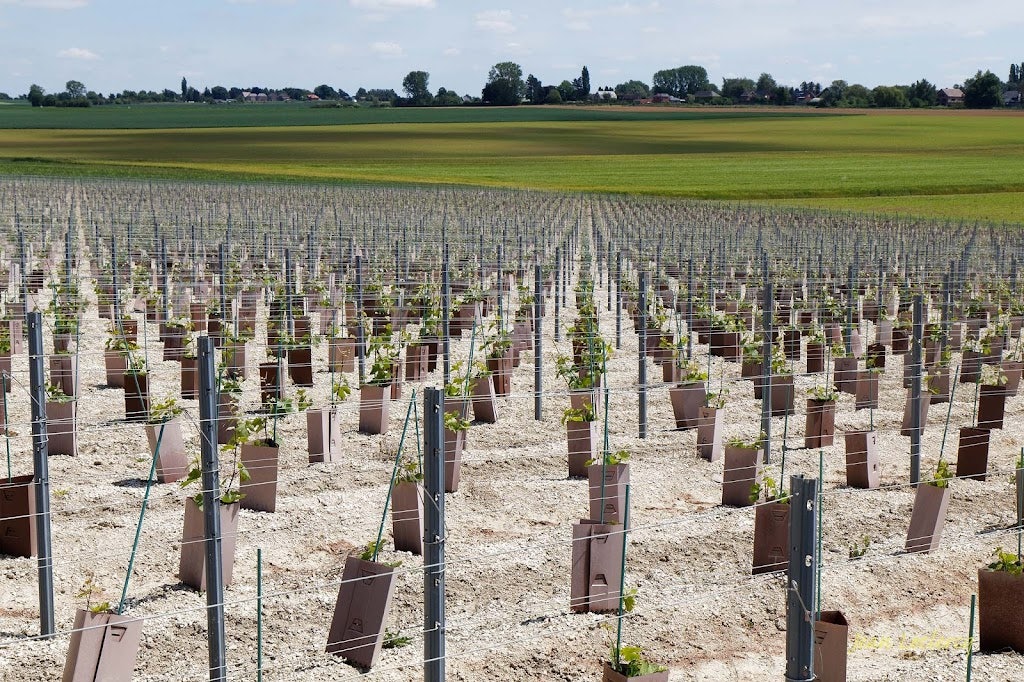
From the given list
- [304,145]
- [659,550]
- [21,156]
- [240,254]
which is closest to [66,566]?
[659,550]

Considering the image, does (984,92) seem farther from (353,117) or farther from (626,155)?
(626,155)

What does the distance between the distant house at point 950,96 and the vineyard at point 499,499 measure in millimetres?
131313

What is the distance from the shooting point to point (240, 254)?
24.9 meters

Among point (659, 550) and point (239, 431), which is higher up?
point (239, 431)

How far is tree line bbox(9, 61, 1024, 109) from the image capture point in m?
132

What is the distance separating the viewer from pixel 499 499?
8891 mm

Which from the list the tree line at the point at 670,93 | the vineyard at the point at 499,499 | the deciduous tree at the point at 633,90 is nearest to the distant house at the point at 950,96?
the tree line at the point at 670,93

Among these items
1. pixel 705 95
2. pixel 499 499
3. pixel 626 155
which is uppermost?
pixel 705 95

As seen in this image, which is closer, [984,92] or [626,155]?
[626,155]

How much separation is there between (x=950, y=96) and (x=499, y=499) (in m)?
153

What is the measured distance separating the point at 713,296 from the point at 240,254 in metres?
10.7

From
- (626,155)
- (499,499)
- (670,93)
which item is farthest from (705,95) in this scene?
(499,499)

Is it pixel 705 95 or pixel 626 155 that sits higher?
pixel 705 95

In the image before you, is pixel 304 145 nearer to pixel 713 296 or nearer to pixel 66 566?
pixel 713 296
